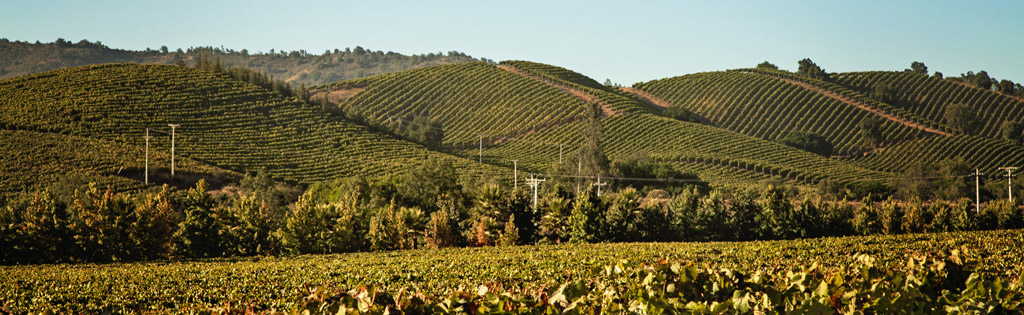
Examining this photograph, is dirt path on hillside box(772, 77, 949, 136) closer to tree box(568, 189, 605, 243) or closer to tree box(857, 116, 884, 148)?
tree box(857, 116, 884, 148)

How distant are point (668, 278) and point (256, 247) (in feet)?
128

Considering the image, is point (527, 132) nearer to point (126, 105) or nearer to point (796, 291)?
point (126, 105)

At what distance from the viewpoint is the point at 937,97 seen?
117 meters

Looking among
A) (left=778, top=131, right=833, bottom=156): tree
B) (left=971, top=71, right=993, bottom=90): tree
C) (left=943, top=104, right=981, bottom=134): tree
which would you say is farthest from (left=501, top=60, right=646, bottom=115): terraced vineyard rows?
(left=971, top=71, right=993, bottom=90): tree

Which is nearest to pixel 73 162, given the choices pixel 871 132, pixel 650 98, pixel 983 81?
pixel 650 98

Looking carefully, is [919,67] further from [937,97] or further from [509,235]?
[509,235]

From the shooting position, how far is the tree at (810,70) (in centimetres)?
12962

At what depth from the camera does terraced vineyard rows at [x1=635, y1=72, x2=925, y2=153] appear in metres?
100

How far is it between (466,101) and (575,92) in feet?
56.6

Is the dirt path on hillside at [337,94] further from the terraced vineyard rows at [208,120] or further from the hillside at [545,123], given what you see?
the terraced vineyard rows at [208,120]

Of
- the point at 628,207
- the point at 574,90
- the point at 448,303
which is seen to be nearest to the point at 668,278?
the point at 448,303

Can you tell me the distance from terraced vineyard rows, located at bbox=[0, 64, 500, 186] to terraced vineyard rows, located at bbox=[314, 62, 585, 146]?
510 inches

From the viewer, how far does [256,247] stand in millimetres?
41125

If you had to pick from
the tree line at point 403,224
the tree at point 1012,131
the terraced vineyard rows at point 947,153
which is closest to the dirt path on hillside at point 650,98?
the terraced vineyard rows at point 947,153
